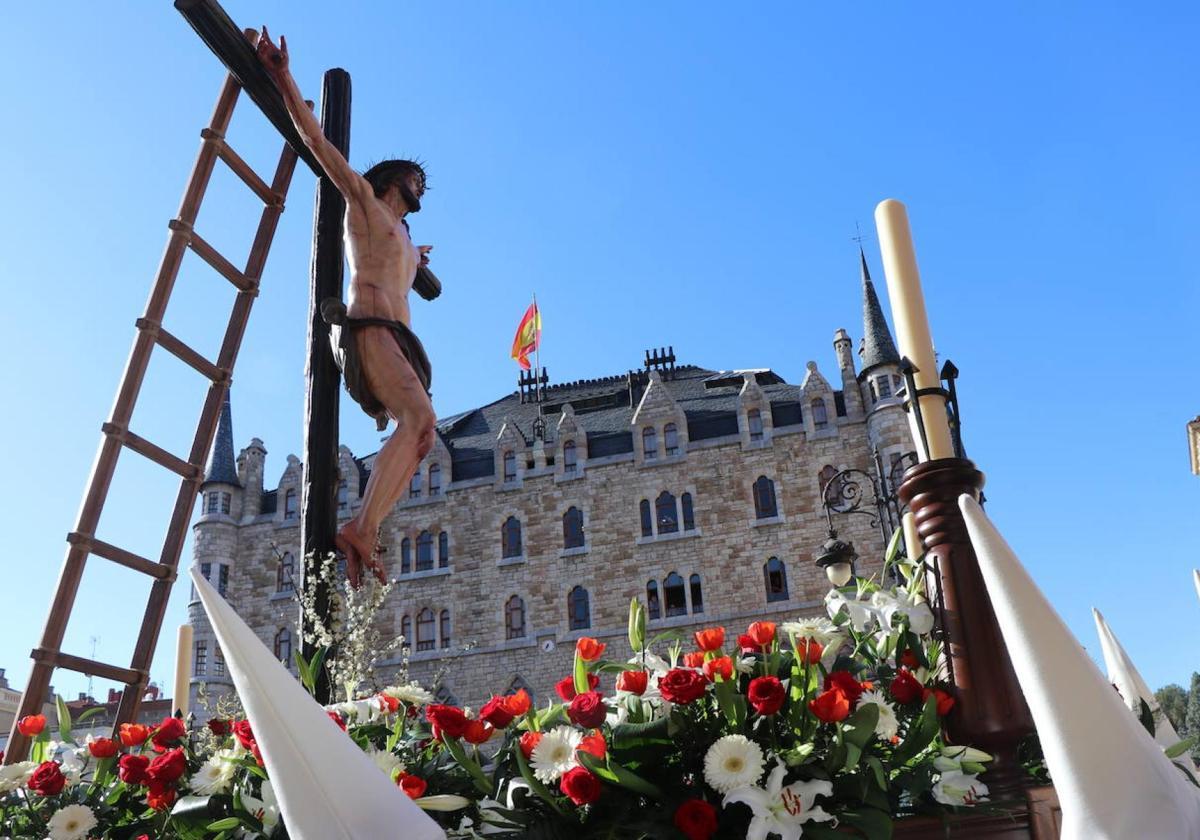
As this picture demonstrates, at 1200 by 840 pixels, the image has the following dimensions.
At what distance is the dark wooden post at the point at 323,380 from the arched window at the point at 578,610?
2320 centimetres

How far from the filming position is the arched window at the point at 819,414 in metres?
27.2

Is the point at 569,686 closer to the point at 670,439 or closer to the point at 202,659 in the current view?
the point at 670,439

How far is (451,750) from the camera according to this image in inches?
71.1

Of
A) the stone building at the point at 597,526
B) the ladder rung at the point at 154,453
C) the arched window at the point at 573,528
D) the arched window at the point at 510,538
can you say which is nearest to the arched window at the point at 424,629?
the stone building at the point at 597,526

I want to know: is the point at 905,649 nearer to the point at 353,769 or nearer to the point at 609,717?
the point at 609,717

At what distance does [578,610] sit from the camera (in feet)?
87.8

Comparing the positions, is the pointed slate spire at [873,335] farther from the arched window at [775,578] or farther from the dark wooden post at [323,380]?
the dark wooden post at [323,380]

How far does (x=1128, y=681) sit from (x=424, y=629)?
2651cm

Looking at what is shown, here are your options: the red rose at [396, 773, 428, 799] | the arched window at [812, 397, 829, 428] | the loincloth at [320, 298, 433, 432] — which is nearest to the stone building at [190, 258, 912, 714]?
the arched window at [812, 397, 829, 428]

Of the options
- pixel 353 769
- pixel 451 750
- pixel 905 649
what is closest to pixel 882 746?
pixel 905 649

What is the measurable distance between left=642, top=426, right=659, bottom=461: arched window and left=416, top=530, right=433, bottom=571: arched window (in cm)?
656

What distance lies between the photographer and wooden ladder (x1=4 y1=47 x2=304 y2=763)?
3240 mm

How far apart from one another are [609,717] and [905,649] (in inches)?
23.2

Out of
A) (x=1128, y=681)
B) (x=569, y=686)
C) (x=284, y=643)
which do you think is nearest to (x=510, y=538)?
(x=284, y=643)
